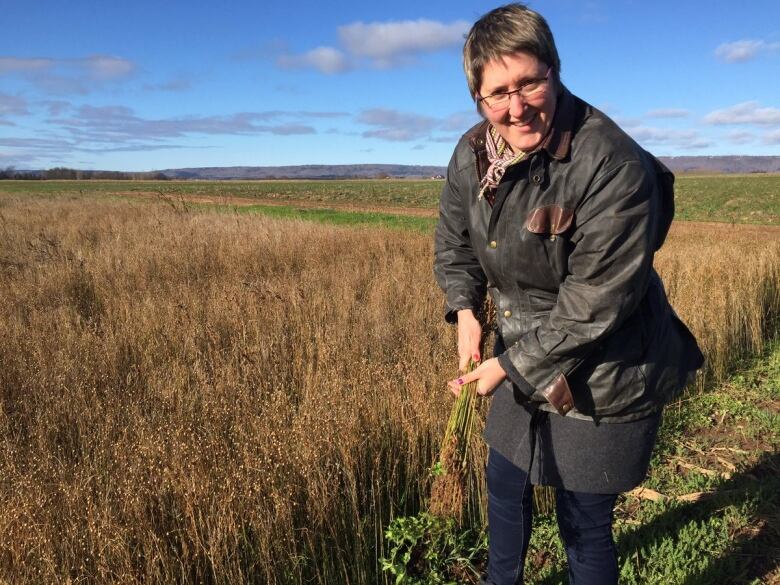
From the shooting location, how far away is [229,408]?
3170 millimetres

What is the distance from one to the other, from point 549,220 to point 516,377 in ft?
1.50

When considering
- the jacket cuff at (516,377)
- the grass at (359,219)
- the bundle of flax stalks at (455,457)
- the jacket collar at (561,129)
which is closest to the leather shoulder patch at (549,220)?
the jacket collar at (561,129)

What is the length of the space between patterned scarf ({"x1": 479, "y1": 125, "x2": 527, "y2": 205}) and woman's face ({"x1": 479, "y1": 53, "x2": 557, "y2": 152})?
58 millimetres

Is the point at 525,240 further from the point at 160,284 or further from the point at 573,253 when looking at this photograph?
the point at 160,284

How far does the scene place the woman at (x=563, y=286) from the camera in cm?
138

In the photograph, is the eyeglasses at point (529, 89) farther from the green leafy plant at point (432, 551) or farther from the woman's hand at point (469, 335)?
the green leafy plant at point (432, 551)

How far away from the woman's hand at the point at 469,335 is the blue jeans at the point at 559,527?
34 cm

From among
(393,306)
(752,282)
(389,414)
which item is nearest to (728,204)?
(752,282)

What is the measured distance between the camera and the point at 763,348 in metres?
5.54

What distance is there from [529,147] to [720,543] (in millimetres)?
2392

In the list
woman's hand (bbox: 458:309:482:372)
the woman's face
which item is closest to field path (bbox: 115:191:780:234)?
woman's hand (bbox: 458:309:482:372)

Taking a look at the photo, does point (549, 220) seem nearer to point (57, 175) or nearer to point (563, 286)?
point (563, 286)

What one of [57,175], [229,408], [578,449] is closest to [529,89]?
[578,449]

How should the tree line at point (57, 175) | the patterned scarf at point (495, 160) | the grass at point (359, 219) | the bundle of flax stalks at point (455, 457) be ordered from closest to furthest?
the patterned scarf at point (495, 160), the bundle of flax stalks at point (455, 457), the grass at point (359, 219), the tree line at point (57, 175)
